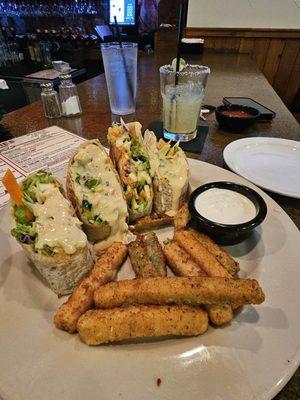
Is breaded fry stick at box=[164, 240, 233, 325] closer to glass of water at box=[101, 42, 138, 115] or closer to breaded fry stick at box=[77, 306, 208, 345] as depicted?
breaded fry stick at box=[77, 306, 208, 345]

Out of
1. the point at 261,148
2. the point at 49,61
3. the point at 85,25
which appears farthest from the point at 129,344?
the point at 85,25

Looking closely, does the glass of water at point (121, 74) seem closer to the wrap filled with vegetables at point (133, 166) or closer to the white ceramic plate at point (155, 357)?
the wrap filled with vegetables at point (133, 166)

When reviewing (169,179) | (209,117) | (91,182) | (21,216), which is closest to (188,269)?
(169,179)

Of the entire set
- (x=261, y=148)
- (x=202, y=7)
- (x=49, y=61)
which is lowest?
(x=49, y=61)

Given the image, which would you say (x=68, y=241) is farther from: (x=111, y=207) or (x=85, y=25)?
(x=85, y=25)

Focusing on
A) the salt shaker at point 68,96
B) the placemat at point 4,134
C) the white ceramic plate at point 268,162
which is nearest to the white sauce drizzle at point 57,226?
the white ceramic plate at point 268,162

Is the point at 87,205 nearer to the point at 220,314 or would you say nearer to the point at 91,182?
the point at 91,182
